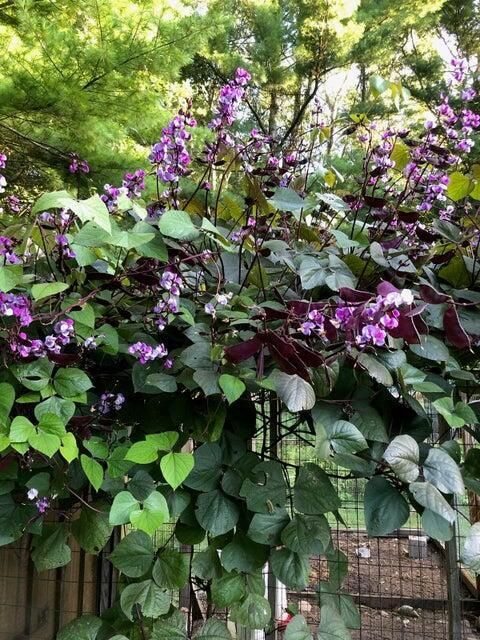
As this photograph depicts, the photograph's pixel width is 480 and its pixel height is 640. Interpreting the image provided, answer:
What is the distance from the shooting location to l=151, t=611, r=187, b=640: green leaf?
2.96 feet

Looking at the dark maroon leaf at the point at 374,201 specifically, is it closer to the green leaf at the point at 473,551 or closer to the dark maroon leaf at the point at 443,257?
the dark maroon leaf at the point at 443,257

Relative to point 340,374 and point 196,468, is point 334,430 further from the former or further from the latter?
point 196,468

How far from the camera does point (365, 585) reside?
10.5 ft

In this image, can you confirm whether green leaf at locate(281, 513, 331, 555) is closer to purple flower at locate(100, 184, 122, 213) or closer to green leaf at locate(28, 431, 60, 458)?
green leaf at locate(28, 431, 60, 458)

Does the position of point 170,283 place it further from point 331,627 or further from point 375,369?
point 331,627

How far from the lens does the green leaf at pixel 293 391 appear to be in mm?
691

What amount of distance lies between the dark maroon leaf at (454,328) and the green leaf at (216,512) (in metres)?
0.46

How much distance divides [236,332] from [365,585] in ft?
9.85

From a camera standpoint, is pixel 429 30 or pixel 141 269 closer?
pixel 141 269

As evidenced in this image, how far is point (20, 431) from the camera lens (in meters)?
0.74

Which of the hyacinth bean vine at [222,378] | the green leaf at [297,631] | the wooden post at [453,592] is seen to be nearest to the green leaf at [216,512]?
the hyacinth bean vine at [222,378]

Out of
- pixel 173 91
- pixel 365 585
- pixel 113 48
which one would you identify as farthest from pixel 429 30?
pixel 365 585

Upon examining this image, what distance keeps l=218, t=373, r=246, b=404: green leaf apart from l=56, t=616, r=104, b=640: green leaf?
0.60 m

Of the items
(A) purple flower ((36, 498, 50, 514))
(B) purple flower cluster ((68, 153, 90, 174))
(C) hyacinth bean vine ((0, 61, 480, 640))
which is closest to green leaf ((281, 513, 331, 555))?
(C) hyacinth bean vine ((0, 61, 480, 640))
